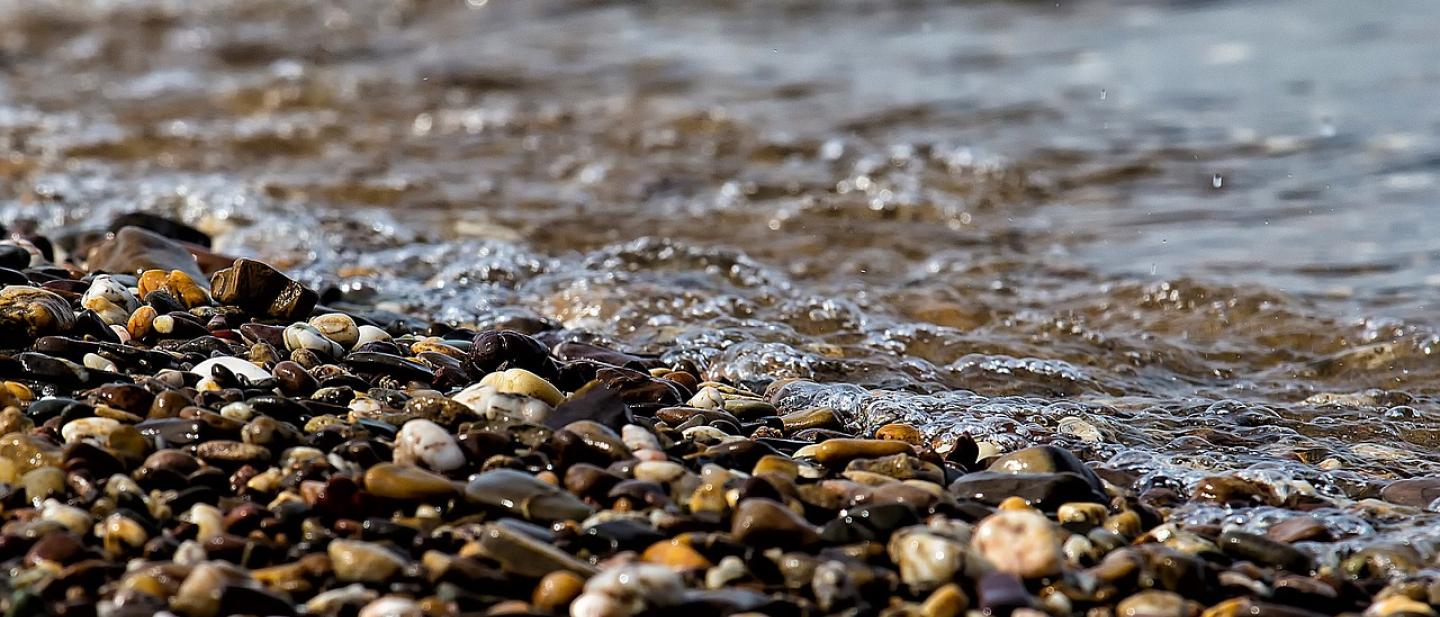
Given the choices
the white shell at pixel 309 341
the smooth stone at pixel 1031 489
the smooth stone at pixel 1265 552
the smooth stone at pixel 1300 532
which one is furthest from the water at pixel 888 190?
→ the white shell at pixel 309 341

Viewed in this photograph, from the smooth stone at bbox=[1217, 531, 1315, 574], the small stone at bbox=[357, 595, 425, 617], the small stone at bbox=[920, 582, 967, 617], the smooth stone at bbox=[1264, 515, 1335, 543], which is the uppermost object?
the small stone at bbox=[357, 595, 425, 617]

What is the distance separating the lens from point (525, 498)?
2.55 meters

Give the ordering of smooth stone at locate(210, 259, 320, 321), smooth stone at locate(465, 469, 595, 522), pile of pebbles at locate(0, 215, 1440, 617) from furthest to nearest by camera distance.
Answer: smooth stone at locate(210, 259, 320, 321)
smooth stone at locate(465, 469, 595, 522)
pile of pebbles at locate(0, 215, 1440, 617)

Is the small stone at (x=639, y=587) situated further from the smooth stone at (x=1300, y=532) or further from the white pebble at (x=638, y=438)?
the smooth stone at (x=1300, y=532)

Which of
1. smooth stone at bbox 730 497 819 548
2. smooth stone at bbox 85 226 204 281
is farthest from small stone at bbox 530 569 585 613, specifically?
smooth stone at bbox 85 226 204 281

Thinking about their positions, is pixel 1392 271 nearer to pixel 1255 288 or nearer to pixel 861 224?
pixel 1255 288

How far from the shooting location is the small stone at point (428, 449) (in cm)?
266

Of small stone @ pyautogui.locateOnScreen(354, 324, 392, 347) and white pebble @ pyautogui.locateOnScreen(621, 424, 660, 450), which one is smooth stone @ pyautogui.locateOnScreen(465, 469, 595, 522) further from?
small stone @ pyautogui.locateOnScreen(354, 324, 392, 347)

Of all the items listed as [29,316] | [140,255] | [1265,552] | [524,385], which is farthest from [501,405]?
[140,255]

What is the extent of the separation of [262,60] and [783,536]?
866cm

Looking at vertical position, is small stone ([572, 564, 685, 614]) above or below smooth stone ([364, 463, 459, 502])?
below

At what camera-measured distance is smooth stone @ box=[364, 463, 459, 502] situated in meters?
2.53

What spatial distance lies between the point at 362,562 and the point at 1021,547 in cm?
112

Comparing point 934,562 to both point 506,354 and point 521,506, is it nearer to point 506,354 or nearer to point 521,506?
point 521,506
